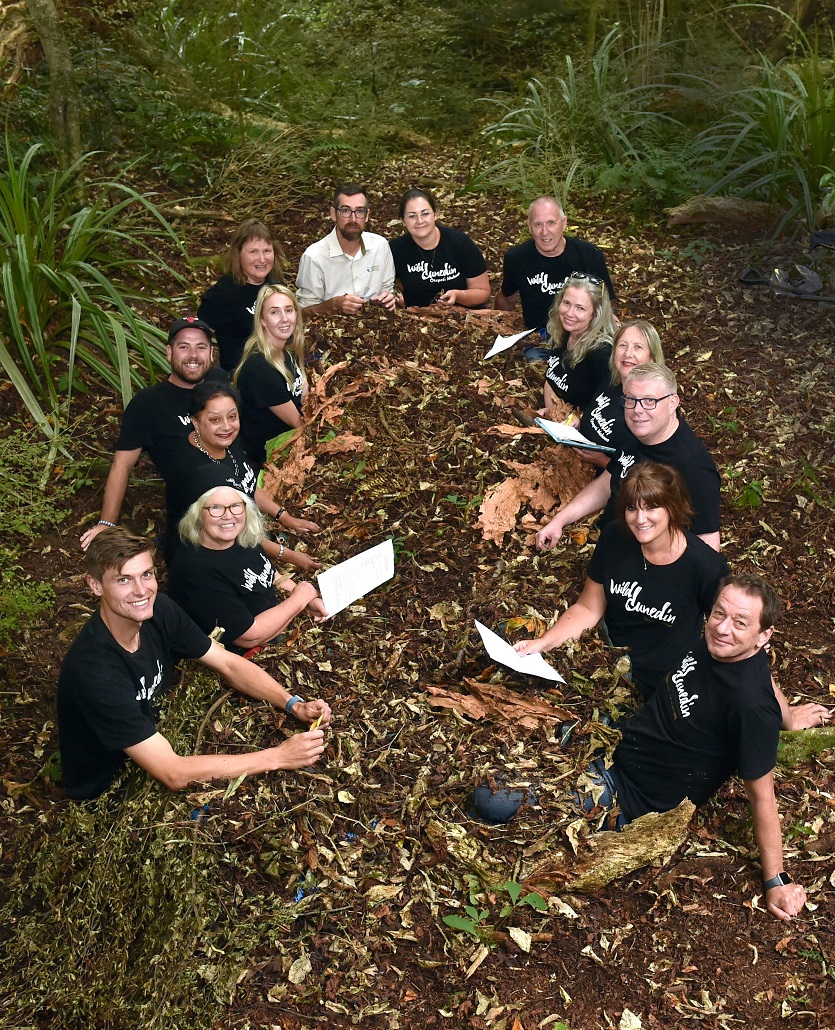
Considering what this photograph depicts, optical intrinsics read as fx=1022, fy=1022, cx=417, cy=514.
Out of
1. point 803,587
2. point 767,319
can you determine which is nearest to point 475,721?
point 803,587

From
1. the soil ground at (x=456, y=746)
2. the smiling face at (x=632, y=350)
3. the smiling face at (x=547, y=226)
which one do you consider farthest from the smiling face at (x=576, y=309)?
the smiling face at (x=547, y=226)

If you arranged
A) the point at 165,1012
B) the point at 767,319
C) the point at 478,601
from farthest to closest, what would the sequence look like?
the point at 767,319, the point at 478,601, the point at 165,1012

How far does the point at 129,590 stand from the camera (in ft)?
11.3

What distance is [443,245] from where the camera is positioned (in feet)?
20.0

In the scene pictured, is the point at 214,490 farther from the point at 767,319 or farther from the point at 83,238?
the point at 767,319

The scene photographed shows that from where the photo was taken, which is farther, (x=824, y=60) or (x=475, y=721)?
(x=824, y=60)

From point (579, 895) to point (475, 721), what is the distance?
2.45 feet

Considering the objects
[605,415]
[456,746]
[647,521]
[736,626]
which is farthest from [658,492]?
[456,746]

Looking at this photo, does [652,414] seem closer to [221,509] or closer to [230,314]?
[221,509]

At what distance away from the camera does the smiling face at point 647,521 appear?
3699mm

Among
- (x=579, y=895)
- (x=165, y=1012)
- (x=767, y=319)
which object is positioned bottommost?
(x=767, y=319)

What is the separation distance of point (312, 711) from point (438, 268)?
10.8 ft

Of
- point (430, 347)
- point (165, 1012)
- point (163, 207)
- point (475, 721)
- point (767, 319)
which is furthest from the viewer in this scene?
point (163, 207)

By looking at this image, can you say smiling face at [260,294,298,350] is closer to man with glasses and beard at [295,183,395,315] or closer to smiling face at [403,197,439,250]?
man with glasses and beard at [295,183,395,315]
